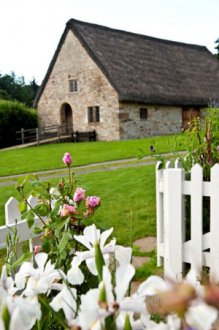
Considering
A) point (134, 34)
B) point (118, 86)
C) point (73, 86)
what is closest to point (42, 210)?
point (118, 86)

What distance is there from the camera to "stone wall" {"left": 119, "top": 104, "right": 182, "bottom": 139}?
22.1m

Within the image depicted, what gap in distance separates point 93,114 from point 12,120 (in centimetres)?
526

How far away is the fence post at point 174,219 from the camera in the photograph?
3098 mm

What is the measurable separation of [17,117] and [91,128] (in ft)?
16.5

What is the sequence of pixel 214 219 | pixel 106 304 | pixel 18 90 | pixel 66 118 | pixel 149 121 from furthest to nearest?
1. pixel 18 90
2. pixel 66 118
3. pixel 149 121
4. pixel 214 219
5. pixel 106 304

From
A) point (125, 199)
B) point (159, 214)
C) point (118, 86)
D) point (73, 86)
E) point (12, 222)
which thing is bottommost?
point (125, 199)

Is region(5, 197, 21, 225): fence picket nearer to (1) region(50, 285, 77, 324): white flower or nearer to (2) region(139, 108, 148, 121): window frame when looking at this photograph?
(1) region(50, 285, 77, 324): white flower

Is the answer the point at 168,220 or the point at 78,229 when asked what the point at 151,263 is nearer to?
the point at 168,220

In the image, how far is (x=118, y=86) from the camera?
70.8 ft

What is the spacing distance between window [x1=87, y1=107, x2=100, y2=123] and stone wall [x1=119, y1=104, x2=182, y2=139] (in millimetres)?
1951

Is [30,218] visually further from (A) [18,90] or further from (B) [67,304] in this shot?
(A) [18,90]

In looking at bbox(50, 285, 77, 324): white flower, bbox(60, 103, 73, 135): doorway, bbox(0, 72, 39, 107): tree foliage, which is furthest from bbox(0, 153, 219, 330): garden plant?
bbox(0, 72, 39, 107): tree foliage

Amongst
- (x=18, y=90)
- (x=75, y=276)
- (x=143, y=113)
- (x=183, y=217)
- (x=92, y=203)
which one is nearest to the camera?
(x=75, y=276)

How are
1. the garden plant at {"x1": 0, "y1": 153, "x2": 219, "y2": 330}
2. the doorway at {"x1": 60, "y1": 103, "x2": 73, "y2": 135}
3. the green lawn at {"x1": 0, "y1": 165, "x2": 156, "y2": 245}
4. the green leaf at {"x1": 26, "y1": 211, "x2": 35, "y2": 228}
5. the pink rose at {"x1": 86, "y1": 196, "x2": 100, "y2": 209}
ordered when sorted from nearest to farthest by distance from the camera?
1. the garden plant at {"x1": 0, "y1": 153, "x2": 219, "y2": 330}
2. the pink rose at {"x1": 86, "y1": 196, "x2": 100, "y2": 209}
3. the green leaf at {"x1": 26, "y1": 211, "x2": 35, "y2": 228}
4. the green lawn at {"x1": 0, "y1": 165, "x2": 156, "y2": 245}
5. the doorway at {"x1": 60, "y1": 103, "x2": 73, "y2": 135}
